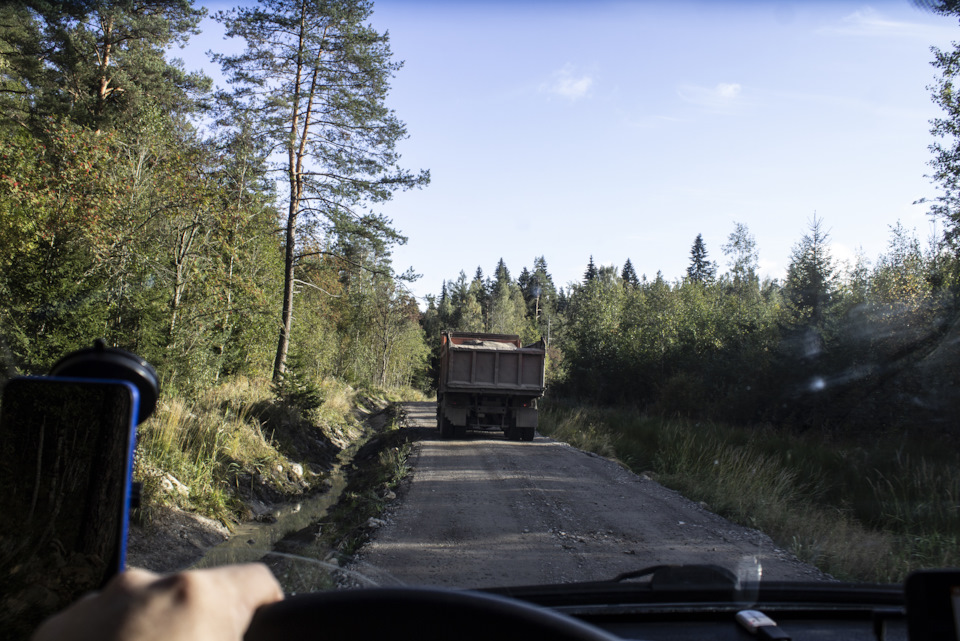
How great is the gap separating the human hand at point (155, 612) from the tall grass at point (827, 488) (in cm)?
598

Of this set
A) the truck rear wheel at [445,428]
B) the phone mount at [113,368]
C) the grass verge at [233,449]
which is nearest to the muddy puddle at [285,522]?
the grass verge at [233,449]

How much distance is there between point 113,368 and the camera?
154 cm

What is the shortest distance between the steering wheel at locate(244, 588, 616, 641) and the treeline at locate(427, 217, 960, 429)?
16.6 metres

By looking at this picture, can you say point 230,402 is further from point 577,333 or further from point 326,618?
point 577,333

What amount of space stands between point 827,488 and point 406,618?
1125 cm

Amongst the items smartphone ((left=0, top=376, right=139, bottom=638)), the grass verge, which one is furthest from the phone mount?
the grass verge

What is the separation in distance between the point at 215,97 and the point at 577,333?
68.0 feet

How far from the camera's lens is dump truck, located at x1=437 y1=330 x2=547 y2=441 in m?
16.6

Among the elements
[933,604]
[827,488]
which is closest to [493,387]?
[827,488]

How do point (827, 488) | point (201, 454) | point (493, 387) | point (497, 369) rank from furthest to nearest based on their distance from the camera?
point (497, 369) < point (493, 387) < point (827, 488) < point (201, 454)

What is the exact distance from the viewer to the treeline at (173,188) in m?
10.9

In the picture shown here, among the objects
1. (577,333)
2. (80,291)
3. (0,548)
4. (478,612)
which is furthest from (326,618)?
(577,333)

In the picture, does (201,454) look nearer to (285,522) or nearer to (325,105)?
(285,522)

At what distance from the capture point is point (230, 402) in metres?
13.3
